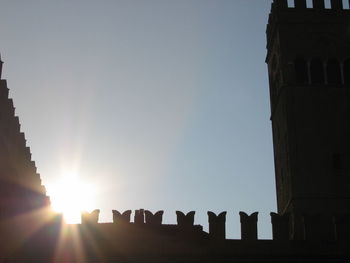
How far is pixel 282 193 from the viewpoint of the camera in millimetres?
25547

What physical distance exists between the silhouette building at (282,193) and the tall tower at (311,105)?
0.03 m

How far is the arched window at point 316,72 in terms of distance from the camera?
25844 millimetres

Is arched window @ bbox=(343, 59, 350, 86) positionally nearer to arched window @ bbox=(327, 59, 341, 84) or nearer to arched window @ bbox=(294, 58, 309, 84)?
arched window @ bbox=(327, 59, 341, 84)

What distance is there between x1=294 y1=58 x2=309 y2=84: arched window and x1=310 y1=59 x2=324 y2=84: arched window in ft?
0.70

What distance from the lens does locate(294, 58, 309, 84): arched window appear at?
25891 millimetres

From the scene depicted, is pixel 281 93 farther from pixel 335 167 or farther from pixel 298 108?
pixel 335 167

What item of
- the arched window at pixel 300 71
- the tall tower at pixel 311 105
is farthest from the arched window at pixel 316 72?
the arched window at pixel 300 71

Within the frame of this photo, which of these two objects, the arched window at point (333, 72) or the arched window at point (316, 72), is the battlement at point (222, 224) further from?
the arched window at point (333, 72)

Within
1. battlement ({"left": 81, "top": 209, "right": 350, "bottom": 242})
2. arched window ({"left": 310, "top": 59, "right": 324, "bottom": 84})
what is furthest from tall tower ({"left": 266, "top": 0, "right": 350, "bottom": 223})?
battlement ({"left": 81, "top": 209, "right": 350, "bottom": 242})

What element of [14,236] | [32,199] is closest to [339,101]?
[32,199]

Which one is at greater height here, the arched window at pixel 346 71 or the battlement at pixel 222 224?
the arched window at pixel 346 71

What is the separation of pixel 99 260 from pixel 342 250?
611cm

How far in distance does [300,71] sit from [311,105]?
1505mm

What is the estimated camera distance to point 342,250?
18.9m
